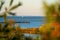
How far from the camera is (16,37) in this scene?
763mm

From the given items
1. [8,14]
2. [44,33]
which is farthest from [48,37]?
[8,14]

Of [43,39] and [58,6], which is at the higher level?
[58,6]

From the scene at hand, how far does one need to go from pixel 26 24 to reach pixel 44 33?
15.9 inches

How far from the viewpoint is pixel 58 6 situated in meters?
0.38

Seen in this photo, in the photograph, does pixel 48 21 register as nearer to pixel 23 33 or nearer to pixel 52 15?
pixel 52 15

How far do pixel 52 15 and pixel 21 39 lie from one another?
1.26 ft

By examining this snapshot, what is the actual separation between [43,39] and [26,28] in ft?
1.27

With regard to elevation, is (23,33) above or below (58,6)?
below

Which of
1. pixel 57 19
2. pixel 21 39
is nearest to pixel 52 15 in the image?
pixel 57 19

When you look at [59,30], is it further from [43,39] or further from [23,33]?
[23,33]

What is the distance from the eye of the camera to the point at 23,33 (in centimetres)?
75

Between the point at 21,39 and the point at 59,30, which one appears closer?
the point at 59,30

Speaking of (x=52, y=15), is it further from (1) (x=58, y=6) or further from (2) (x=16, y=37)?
(2) (x=16, y=37)

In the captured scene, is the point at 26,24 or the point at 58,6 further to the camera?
the point at 26,24
